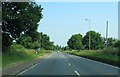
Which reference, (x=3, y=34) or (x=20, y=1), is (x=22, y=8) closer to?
(x=20, y=1)

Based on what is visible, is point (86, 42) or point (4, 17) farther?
point (86, 42)

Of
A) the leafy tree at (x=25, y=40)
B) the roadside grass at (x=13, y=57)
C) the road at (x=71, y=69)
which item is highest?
the leafy tree at (x=25, y=40)

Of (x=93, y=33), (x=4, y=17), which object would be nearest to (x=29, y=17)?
(x=4, y=17)

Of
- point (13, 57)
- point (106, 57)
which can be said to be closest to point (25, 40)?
point (106, 57)

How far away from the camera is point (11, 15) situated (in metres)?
42.2

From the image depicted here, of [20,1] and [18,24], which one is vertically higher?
[20,1]

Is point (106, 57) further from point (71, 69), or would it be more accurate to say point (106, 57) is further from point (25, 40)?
point (25, 40)

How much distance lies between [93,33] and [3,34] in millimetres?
142168

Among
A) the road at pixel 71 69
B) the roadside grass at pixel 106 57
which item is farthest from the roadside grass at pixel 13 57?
the roadside grass at pixel 106 57

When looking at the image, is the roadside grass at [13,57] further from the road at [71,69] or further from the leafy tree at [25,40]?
the road at [71,69]

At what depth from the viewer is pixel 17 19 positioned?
42.9m

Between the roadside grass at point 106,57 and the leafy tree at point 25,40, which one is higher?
the leafy tree at point 25,40

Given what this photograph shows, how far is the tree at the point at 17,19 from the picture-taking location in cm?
4244

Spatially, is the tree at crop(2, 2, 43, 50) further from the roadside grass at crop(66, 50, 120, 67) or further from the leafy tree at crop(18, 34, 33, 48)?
the roadside grass at crop(66, 50, 120, 67)
